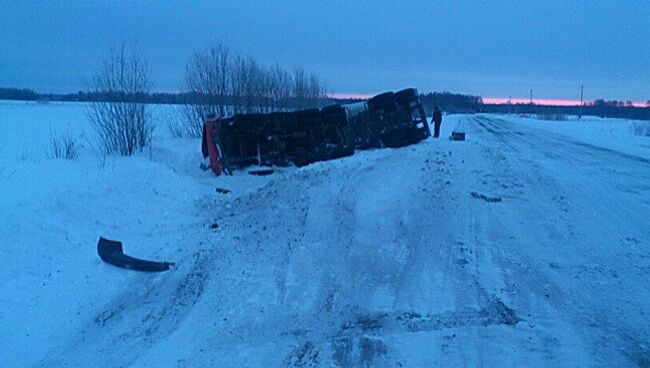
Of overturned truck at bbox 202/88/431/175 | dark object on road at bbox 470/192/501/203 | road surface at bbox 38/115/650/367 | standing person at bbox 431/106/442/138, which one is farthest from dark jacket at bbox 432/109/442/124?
dark object on road at bbox 470/192/501/203

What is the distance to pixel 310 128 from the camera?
1917cm

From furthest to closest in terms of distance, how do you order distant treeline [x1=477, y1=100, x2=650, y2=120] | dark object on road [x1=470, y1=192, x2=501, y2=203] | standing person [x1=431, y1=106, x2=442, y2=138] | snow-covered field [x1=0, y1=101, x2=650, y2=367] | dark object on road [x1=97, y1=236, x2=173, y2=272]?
distant treeline [x1=477, y1=100, x2=650, y2=120], standing person [x1=431, y1=106, x2=442, y2=138], dark object on road [x1=470, y1=192, x2=501, y2=203], dark object on road [x1=97, y1=236, x2=173, y2=272], snow-covered field [x1=0, y1=101, x2=650, y2=367]

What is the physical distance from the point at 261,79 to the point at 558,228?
26465 mm

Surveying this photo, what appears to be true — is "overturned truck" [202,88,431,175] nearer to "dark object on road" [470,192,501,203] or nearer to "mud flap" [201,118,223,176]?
"mud flap" [201,118,223,176]

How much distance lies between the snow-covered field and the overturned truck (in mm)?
4922

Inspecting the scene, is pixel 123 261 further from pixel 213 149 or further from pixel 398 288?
pixel 213 149

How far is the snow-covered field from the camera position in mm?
5051

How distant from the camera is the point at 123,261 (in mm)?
7777

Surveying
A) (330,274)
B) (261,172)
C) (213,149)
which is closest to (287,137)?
(261,172)

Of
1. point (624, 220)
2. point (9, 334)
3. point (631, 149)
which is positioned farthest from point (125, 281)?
point (631, 149)

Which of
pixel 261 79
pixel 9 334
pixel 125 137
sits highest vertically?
pixel 261 79

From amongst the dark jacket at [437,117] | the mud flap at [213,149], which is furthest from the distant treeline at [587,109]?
the mud flap at [213,149]

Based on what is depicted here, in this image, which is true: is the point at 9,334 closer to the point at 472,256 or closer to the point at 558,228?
the point at 472,256

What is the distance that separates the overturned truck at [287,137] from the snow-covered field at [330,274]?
4922 millimetres
